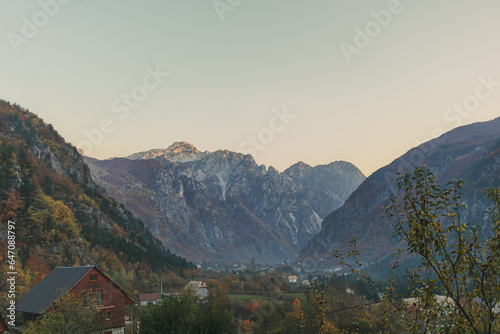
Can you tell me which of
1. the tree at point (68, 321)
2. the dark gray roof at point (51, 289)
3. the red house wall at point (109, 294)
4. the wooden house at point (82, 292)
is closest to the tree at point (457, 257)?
the tree at point (68, 321)

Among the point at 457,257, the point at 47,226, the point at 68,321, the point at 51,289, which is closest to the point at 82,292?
the point at 51,289

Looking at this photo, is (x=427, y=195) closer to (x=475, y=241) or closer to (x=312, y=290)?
(x=475, y=241)

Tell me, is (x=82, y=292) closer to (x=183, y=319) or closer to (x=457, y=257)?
(x=183, y=319)

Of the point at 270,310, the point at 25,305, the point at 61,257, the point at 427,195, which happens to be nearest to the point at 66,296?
the point at 25,305

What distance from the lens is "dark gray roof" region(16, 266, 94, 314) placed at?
6631 cm

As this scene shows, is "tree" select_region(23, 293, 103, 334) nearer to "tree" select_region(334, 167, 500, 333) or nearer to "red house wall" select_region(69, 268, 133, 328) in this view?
"red house wall" select_region(69, 268, 133, 328)

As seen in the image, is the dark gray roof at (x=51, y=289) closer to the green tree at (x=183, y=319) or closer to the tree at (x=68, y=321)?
the tree at (x=68, y=321)

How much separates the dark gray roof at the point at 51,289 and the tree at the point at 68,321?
5.01m

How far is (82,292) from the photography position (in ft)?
226

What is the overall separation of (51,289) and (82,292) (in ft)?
18.2

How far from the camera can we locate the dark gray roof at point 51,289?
66.3 meters

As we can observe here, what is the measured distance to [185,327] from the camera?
5028cm

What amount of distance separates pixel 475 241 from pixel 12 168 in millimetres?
167039

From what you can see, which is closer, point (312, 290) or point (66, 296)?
point (312, 290)
